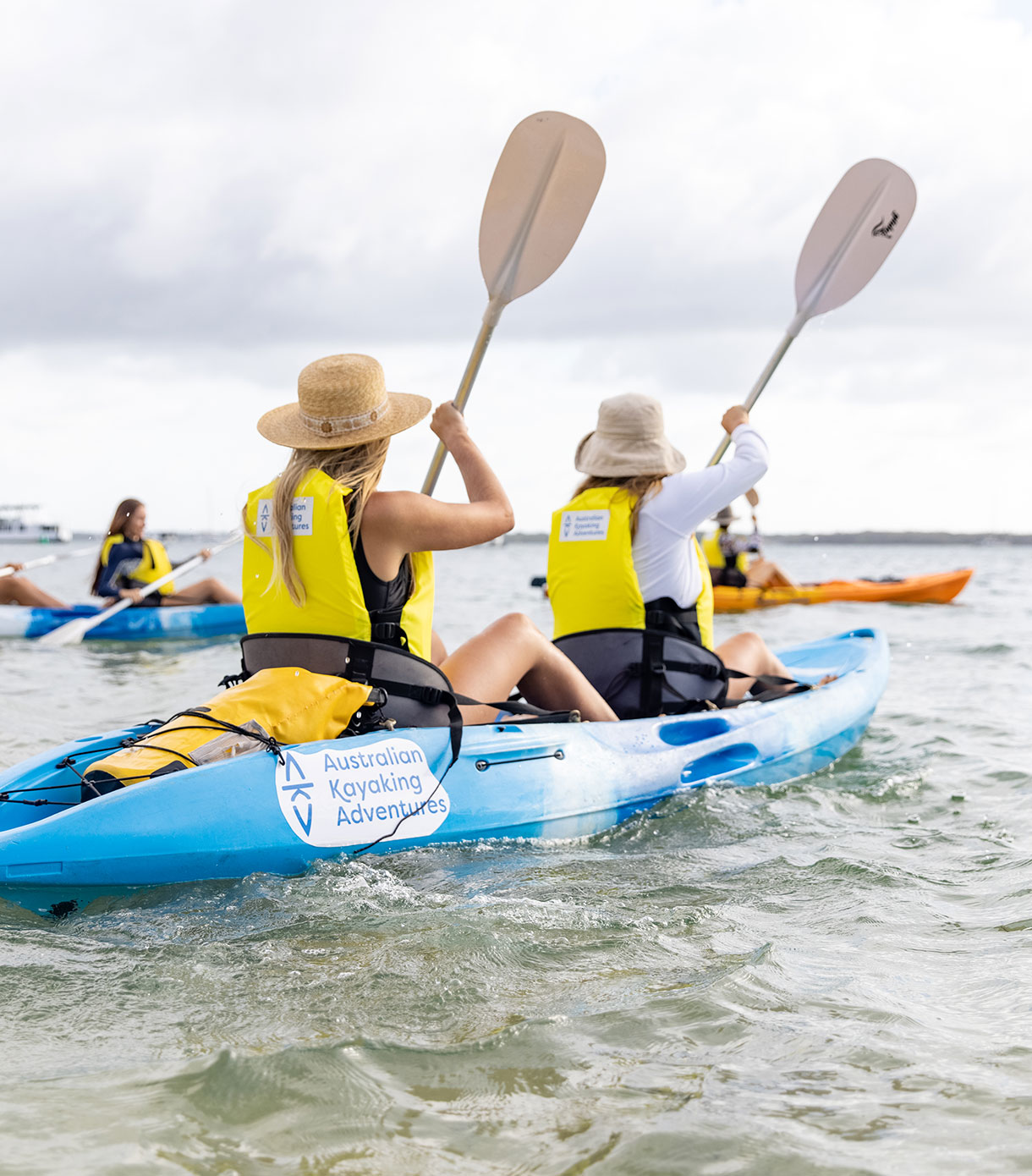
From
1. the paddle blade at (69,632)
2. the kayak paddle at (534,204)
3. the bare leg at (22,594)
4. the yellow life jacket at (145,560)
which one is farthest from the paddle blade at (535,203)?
the bare leg at (22,594)

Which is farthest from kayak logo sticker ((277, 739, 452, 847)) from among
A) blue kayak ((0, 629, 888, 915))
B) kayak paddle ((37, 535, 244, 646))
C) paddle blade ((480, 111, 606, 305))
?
kayak paddle ((37, 535, 244, 646))

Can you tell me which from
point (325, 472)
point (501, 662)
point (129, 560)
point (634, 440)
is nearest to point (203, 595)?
point (129, 560)

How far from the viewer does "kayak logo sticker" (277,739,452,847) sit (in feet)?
9.98

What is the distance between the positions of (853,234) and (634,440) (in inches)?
110

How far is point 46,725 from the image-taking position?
19.3ft

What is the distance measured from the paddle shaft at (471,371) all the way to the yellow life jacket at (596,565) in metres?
0.52

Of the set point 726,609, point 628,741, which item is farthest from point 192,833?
point 726,609

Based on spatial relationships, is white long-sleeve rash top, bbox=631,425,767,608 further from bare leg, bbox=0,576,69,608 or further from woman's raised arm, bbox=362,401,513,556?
bare leg, bbox=0,576,69,608

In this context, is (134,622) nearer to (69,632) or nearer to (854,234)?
(69,632)

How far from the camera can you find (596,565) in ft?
13.7

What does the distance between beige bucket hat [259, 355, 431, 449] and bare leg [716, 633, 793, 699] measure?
7.11ft

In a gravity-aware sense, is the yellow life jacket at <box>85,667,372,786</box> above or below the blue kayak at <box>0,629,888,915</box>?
above

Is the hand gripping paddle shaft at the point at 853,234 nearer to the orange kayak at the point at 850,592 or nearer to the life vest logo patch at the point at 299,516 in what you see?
the life vest logo patch at the point at 299,516

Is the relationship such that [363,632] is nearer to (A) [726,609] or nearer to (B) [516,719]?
(B) [516,719]
